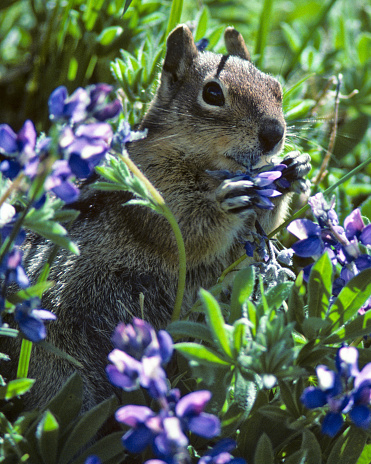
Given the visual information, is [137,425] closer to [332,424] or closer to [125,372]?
[125,372]

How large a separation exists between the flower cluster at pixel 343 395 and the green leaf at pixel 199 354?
0.73ft

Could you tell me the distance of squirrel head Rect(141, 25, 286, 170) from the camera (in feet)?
7.74

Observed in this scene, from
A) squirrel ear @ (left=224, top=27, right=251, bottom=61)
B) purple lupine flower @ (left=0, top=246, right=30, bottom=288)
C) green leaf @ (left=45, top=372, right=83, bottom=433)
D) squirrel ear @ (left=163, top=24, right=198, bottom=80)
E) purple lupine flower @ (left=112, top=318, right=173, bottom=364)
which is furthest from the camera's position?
squirrel ear @ (left=224, top=27, right=251, bottom=61)

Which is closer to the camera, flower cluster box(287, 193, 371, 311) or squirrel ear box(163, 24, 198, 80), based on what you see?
flower cluster box(287, 193, 371, 311)

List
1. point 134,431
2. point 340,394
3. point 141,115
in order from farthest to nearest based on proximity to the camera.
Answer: point 141,115 → point 340,394 → point 134,431

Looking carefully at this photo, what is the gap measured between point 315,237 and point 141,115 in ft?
5.23

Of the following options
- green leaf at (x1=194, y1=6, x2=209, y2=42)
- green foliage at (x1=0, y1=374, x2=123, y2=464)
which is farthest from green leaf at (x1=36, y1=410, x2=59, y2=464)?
green leaf at (x1=194, y1=6, x2=209, y2=42)

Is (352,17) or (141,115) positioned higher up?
(352,17)

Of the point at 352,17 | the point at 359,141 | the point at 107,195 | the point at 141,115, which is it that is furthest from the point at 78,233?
the point at 352,17

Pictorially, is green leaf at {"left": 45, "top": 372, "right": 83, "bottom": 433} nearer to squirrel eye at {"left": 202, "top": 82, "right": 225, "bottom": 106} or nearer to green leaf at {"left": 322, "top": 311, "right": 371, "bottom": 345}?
green leaf at {"left": 322, "top": 311, "right": 371, "bottom": 345}

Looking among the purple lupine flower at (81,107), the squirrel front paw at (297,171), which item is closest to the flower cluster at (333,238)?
the squirrel front paw at (297,171)

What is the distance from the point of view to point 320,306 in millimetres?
1542

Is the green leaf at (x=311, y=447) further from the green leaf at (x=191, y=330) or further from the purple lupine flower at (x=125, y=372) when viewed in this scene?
the purple lupine flower at (x=125, y=372)

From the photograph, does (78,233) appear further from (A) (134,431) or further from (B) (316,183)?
(A) (134,431)
